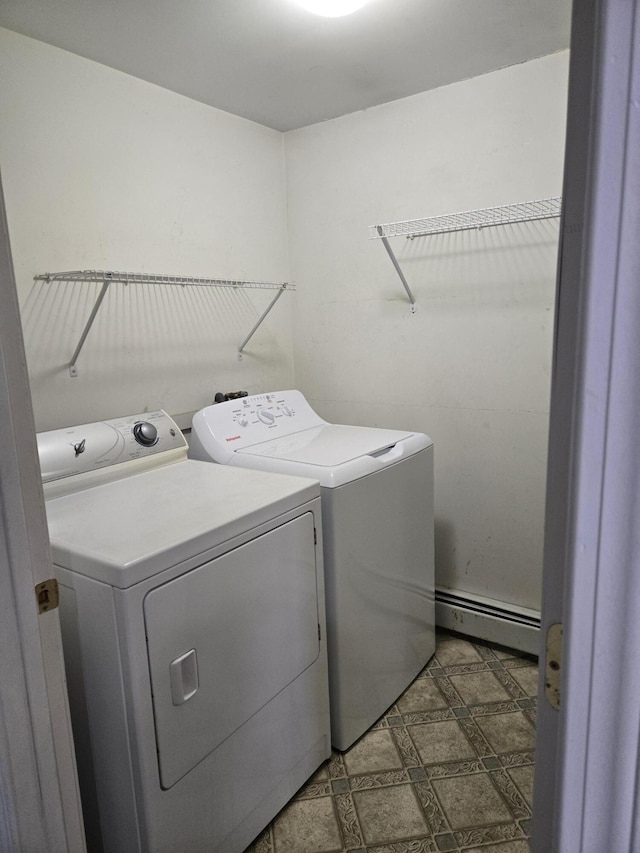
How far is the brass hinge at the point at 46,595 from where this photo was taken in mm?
892

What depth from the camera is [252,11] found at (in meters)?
1.64

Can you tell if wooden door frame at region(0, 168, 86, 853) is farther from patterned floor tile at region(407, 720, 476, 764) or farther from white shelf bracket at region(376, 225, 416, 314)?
white shelf bracket at region(376, 225, 416, 314)

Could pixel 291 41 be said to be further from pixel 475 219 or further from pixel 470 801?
pixel 470 801

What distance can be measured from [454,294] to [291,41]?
1.11 m

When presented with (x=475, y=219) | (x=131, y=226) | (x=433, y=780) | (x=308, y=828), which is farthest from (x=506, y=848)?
(x=131, y=226)

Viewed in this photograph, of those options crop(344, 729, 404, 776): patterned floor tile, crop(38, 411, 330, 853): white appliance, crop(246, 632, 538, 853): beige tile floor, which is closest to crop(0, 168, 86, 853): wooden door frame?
crop(38, 411, 330, 853): white appliance

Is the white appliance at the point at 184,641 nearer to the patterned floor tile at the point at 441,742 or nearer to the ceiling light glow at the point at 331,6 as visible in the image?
the patterned floor tile at the point at 441,742

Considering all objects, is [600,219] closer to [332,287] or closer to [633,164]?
[633,164]

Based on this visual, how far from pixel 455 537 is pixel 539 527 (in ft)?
1.29

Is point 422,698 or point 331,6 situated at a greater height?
point 331,6

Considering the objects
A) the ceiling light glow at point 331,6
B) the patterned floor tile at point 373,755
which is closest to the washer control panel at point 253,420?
the patterned floor tile at point 373,755

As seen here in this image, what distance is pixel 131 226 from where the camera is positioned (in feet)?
6.80

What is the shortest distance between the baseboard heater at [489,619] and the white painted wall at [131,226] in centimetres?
134

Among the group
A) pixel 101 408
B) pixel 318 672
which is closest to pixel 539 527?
pixel 318 672
